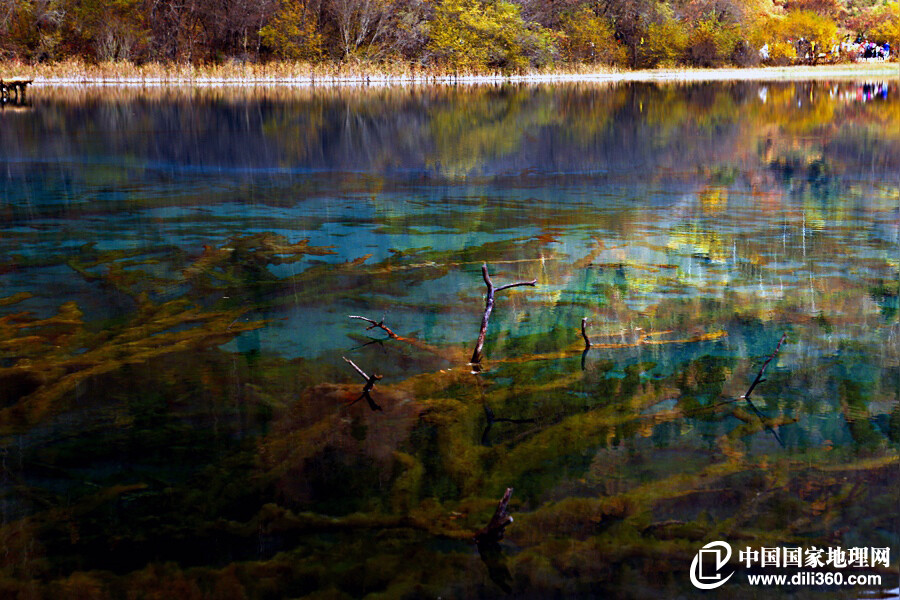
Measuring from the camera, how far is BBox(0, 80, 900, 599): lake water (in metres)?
2.89

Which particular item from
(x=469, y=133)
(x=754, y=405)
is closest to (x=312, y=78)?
(x=469, y=133)

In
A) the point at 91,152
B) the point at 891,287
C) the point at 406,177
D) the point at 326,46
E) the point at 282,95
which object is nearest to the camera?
the point at 891,287

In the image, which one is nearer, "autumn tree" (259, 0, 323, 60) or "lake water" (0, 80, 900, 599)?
"lake water" (0, 80, 900, 599)

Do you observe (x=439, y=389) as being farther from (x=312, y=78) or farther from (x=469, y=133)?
(x=312, y=78)

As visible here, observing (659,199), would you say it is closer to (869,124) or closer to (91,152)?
(91,152)

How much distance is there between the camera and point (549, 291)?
5.72m

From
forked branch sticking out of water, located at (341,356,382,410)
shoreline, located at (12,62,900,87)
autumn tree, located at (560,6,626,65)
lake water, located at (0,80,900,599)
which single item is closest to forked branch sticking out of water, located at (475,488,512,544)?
lake water, located at (0,80,900,599)

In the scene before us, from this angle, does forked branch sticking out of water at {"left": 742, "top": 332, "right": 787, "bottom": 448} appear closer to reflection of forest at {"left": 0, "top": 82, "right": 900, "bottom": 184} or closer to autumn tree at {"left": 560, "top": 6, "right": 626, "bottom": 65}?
reflection of forest at {"left": 0, "top": 82, "right": 900, "bottom": 184}

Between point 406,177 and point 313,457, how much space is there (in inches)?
311

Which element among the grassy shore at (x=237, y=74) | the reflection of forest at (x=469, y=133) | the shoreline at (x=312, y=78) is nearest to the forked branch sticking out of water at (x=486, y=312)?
the reflection of forest at (x=469, y=133)

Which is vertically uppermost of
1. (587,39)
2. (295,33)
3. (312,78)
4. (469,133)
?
(587,39)

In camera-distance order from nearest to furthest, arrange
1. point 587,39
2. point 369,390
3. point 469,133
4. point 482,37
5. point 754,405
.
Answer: point 754,405
point 369,390
point 469,133
point 482,37
point 587,39

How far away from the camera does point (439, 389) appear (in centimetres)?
414

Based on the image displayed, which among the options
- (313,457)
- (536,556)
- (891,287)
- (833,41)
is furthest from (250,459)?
(833,41)
